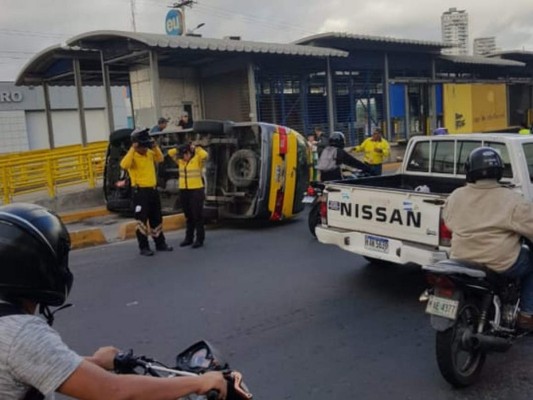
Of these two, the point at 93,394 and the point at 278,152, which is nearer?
the point at 93,394

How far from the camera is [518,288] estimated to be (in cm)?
405

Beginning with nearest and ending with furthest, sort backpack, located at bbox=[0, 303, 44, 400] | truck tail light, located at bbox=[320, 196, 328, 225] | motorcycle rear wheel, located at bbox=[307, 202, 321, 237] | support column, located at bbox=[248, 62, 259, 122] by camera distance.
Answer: backpack, located at bbox=[0, 303, 44, 400], truck tail light, located at bbox=[320, 196, 328, 225], motorcycle rear wheel, located at bbox=[307, 202, 321, 237], support column, located at bbox=[248, 62, 259, 122]

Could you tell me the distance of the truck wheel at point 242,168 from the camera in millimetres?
10164

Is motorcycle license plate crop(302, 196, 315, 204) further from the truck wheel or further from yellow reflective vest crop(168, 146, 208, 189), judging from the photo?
yellow reflective vest crop(168, 146, 208, 189)

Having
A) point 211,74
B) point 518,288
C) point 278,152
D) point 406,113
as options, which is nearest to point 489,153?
point 518,288

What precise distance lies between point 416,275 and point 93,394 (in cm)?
552

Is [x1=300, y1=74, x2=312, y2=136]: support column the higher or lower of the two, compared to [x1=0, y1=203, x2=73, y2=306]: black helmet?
higher

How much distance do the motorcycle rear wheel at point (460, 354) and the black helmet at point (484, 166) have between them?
87 cm

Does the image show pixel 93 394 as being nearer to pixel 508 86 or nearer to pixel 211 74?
pixel 211 74

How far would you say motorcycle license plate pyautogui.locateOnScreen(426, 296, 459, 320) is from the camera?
367cm

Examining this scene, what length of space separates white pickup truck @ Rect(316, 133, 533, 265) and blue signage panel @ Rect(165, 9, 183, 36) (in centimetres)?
1804

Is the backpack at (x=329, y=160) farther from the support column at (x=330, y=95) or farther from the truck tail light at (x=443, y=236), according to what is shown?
the support column at (x=330, y=95)

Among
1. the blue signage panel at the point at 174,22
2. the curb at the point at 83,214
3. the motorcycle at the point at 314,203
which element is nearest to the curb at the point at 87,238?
the curb at the point at 83,214

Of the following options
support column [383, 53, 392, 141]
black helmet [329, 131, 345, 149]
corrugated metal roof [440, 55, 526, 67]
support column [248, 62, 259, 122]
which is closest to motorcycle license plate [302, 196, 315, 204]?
black helmet [329, 131, 345, 149]
